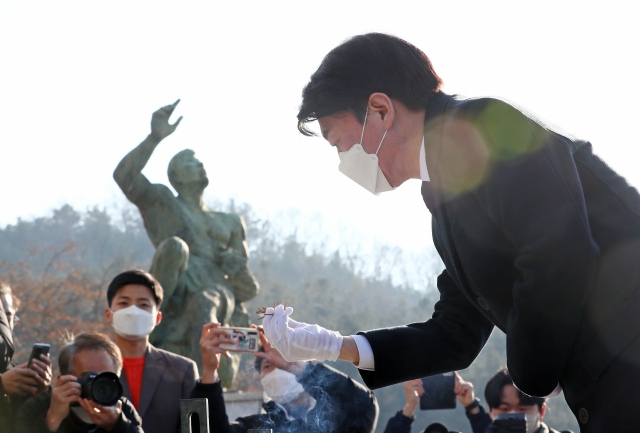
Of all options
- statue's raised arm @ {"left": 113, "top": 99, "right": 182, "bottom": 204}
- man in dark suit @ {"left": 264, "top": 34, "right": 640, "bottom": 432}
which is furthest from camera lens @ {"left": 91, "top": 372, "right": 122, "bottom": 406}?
statue's raised arm @ {"left": 113, "top": 99, "right": 182, "bottom": 204}

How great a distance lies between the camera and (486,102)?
1.61 m

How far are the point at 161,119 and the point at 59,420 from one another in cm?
639

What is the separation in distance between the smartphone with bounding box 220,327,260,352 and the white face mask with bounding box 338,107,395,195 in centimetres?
219

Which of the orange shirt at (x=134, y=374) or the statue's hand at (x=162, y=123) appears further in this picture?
the statue's hand at (x=162, y=123)

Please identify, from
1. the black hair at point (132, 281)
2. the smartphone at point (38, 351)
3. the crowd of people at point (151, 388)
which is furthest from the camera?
the black hair at point (132, 281)

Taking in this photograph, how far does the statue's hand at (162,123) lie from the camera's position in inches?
360

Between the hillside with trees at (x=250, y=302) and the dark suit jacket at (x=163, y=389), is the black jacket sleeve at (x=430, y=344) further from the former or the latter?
the hillside with trees at (x=250, y=302)

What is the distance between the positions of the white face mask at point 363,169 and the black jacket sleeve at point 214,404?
6.47ft

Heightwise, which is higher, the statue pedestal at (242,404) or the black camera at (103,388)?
the black camera at (103,388)

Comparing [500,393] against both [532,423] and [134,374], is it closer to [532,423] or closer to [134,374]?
[532,423]

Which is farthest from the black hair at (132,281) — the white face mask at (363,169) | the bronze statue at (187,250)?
the bronze statue at (187,250)

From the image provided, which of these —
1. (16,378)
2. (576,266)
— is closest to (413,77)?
(576,266)

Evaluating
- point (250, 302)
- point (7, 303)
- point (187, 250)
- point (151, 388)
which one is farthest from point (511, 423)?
point (250, 302)

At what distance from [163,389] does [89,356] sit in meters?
0.63
